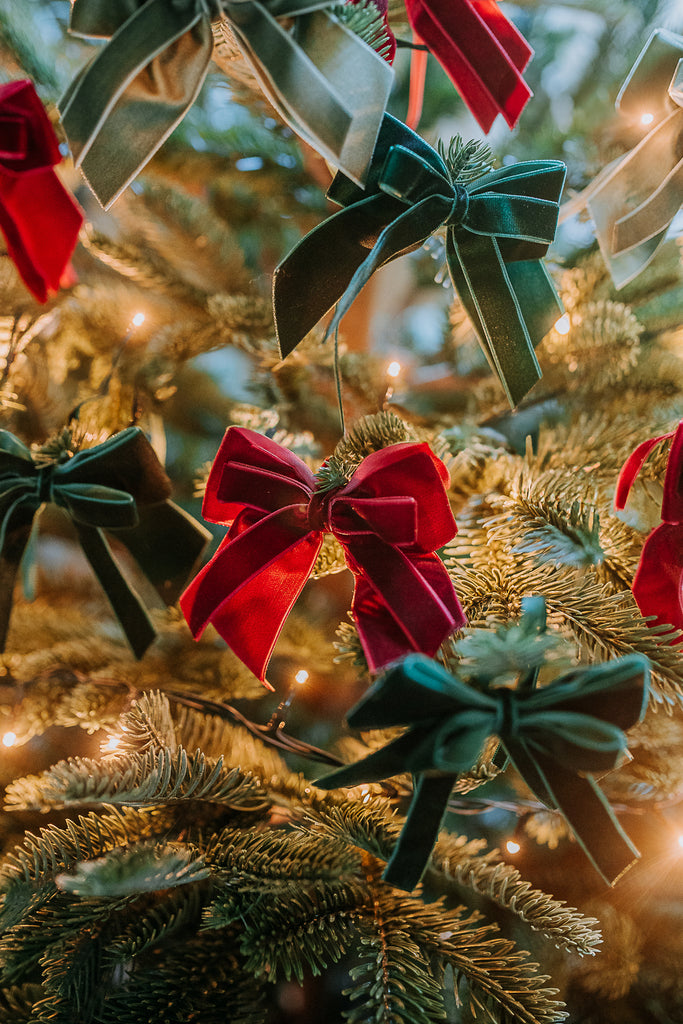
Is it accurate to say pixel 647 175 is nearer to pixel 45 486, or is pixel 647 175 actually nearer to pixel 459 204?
pixel 459 204

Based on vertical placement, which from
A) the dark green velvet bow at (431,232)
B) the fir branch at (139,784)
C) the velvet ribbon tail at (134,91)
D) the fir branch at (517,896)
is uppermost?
the velvet ribbon tail at (134,91)

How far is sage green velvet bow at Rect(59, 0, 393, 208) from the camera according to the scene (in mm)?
301

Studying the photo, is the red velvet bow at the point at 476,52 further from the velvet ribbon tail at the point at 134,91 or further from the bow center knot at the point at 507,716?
the bow center knot at the point at 507,716

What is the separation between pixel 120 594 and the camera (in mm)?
422

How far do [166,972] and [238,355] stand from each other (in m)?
0.58

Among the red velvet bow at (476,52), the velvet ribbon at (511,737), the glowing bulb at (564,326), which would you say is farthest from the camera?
the glowing bulb at (564,326)

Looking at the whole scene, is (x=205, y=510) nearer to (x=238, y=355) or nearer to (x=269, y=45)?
(x=269, y=45)

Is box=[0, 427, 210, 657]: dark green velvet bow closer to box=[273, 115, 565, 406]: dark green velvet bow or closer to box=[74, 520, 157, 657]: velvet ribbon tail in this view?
box=[74, 520, 157, 657]: velvet ribbon tail

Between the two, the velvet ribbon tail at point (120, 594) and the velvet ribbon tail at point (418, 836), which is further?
the velvet ribbon tail at point (120, 594)

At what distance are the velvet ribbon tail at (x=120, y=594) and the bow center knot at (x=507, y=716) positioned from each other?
9.9 inches

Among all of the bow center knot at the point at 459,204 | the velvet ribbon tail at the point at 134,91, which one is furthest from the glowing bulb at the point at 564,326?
the velvet ribbon tail at the point at 134,91

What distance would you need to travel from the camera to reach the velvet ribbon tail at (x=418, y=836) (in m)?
0.27

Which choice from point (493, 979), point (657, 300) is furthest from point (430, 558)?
point (657, 300)

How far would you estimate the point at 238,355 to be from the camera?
2.37ft
